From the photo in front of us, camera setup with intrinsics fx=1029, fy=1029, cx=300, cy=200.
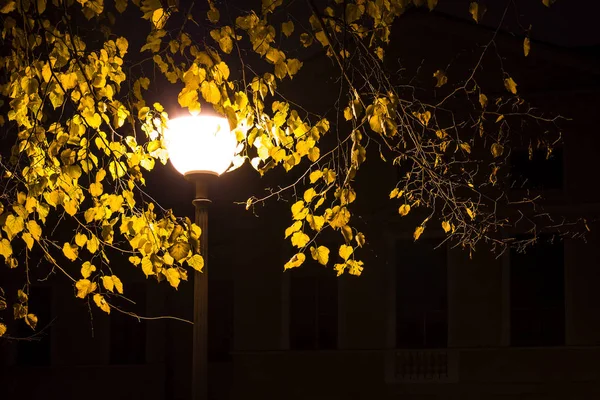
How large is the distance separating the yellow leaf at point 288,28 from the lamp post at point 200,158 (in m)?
0.84

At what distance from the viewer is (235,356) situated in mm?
21469

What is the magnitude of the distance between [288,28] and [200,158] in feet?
3.87

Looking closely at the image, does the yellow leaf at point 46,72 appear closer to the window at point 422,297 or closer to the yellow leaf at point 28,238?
the yellow leaf at point 28,238

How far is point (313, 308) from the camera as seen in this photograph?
2122 cm

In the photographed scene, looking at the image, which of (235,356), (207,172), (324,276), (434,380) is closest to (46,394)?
(235,356)

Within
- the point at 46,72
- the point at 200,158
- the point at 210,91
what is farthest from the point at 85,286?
the point at 210,91

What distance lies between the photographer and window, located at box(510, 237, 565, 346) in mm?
19969

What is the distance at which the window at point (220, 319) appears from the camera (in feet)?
87.1

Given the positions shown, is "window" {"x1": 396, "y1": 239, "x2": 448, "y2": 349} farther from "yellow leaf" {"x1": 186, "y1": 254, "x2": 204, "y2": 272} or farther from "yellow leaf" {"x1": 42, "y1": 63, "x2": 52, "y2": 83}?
"yellow leaf" {"x1": 42, "y1": 63, "x2": 52, "y2": 83}

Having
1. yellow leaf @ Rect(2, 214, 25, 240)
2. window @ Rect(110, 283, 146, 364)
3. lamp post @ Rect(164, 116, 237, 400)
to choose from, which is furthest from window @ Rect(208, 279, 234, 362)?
yellow leaf @ Rect(2, 214, 25, 240)

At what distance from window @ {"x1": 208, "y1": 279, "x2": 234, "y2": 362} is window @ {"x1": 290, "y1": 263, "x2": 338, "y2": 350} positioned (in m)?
5.40

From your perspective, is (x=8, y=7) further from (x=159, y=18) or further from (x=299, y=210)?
(x=299, y=210)

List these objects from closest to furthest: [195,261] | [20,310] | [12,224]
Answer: [195,261]
[12,224]
[20,310]

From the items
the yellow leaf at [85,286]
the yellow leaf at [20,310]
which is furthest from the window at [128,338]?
the yellow leaf at [85,286]
